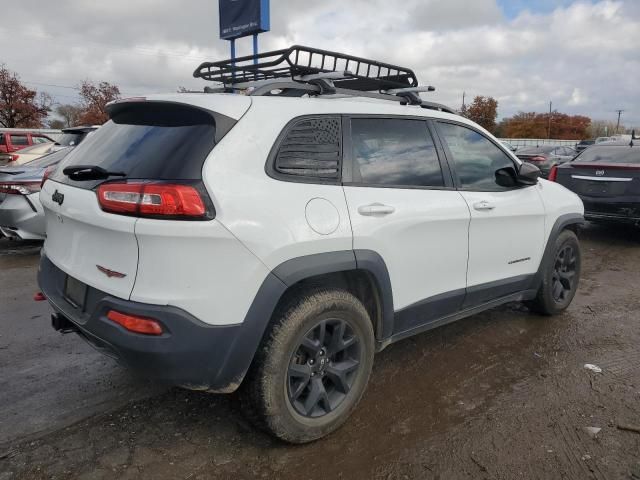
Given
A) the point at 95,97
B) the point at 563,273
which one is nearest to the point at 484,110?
the point at 95,97

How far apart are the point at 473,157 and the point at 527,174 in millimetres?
491

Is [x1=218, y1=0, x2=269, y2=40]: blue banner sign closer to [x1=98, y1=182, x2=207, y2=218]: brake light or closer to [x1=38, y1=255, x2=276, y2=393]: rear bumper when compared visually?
[x1=98, y1=182, x2=207, y2=218]: brake light

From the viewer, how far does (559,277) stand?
4.57 metres

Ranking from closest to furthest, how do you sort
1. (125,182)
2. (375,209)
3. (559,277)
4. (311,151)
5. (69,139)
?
(125,182) → (311,151) → (375,209) → (559,277) → (69,139)

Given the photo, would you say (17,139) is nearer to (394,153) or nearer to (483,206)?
(394,153)

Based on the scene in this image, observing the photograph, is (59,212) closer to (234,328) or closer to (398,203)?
(234,328)

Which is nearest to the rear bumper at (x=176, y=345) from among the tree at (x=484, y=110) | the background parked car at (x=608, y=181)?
the background parked car at (x=608, y=181)

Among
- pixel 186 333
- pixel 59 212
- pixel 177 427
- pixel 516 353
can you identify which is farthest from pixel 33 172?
pixel 516 353

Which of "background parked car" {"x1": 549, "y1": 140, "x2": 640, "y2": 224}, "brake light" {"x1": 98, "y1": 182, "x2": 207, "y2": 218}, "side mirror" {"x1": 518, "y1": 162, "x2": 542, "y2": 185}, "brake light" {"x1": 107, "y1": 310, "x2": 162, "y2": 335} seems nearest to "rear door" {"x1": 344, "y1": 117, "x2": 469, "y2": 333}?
"side mirror" {"x1": 518, "y1": 162, "x2": 542, "y2": 185}

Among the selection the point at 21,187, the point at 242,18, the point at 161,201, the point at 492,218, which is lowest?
the point at 21,187

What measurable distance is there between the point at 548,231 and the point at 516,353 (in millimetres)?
1084

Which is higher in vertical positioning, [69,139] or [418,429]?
[69,139]

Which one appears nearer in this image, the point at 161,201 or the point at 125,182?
the point at 161,201

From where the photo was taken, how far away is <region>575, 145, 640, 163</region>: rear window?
25.7ft
